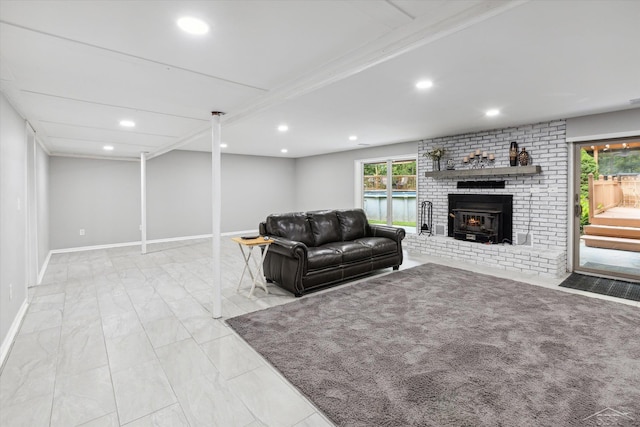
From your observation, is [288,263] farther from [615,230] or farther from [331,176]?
[331,176]

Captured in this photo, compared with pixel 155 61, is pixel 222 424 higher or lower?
lower

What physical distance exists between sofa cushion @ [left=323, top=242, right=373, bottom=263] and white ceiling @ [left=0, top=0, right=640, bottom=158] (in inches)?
72.4

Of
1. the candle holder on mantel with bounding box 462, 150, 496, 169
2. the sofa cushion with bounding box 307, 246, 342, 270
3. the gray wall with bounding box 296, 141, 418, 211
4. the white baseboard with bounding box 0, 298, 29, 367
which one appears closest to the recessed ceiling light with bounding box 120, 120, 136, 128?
the white baseboard with bounding box 0, 298, 29, 367

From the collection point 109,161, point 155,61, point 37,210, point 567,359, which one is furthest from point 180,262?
point 567,359

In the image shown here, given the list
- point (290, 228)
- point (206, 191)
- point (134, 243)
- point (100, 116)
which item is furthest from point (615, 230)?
point (134, 243)

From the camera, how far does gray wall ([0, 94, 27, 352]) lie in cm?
262

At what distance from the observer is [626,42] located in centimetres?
224

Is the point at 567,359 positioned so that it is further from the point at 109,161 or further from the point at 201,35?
the point at 109,161

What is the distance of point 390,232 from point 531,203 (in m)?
2.35

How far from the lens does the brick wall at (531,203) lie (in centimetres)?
470

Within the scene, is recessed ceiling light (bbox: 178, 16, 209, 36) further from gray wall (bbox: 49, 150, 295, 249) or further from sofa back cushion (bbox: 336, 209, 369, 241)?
gray wall (bbox: 49, 150, 295, 249)

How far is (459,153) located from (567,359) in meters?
4.29

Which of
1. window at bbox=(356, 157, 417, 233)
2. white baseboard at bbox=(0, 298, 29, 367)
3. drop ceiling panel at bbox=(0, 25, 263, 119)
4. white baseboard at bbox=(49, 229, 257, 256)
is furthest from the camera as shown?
window at bbox=(356, 157, 417, 233)

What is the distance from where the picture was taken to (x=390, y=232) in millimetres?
5020
